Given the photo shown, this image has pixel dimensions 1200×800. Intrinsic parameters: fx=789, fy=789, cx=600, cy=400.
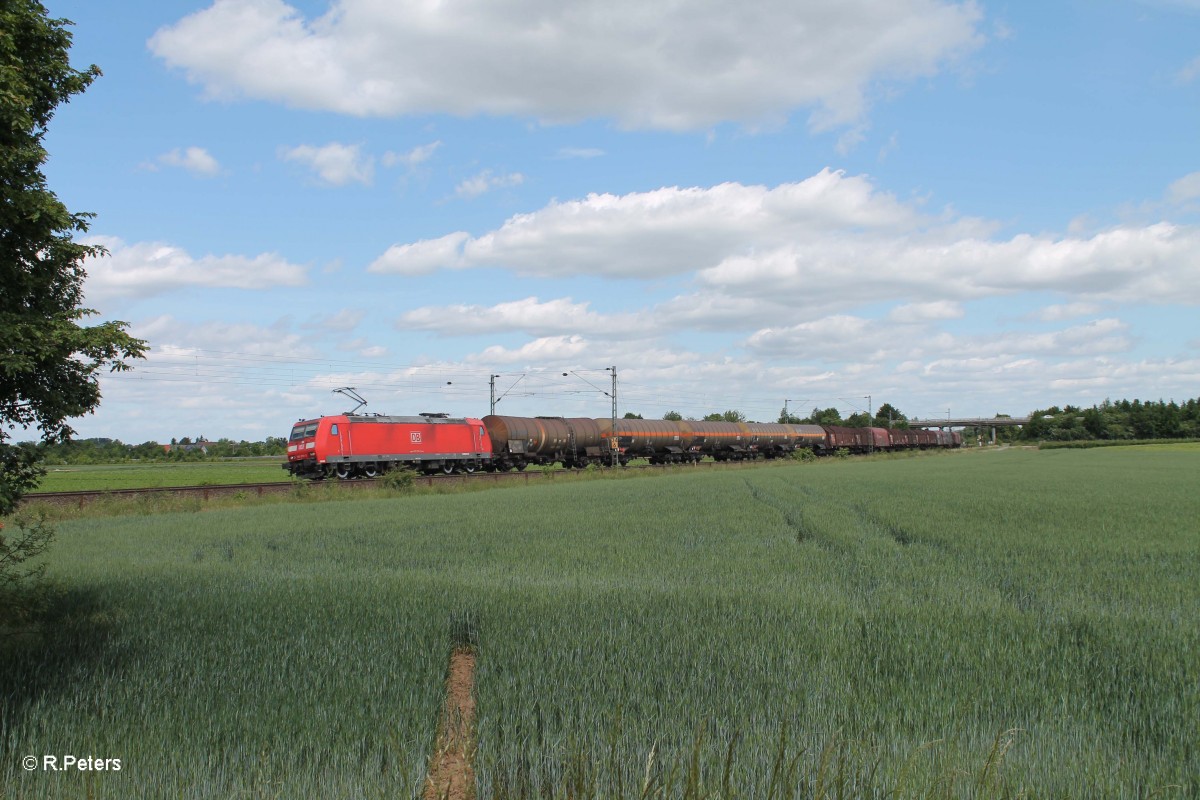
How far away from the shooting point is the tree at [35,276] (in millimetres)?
6047

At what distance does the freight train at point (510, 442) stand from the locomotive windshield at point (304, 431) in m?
0.05

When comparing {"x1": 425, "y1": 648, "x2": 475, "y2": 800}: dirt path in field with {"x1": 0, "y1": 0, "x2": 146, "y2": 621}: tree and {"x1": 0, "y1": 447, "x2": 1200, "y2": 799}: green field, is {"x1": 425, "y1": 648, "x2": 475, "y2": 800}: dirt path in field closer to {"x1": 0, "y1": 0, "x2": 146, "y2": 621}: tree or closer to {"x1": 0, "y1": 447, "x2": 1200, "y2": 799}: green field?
{"x1": 0, "y1": 447, "x2": 1200, "y2": 799}: green field

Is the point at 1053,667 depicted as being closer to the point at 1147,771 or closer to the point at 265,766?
→ the point at 1147,771

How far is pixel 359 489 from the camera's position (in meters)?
32.9

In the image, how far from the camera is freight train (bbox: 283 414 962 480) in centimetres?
3731

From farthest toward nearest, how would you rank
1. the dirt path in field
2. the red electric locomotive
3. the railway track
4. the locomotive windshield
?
1. the locomotive windshield
2. the red electric locomotive
3. the railway track
4. the dirt path in field

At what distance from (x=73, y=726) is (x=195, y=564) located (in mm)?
8186

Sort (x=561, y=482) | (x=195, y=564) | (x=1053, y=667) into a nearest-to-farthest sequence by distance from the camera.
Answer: (x=1053, y=667) → (x=195, y=564) → (x=561, y=482)

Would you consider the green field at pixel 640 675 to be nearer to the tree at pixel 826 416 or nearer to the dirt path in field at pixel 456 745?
the dirt path in field at pixel 456 745

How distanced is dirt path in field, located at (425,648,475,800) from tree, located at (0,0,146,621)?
3.76 metres

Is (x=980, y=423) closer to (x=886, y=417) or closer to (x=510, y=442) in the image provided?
(x=886, y=417)

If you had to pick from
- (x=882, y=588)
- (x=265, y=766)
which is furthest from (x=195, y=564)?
(x=882, y=588)

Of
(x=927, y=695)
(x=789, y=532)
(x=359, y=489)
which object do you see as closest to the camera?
(x=927, y=695)

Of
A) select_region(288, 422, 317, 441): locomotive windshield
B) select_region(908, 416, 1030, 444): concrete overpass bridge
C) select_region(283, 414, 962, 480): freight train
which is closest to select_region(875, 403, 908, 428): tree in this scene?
select_region(908, 416, 1030, 444): concrete overpass bridge
